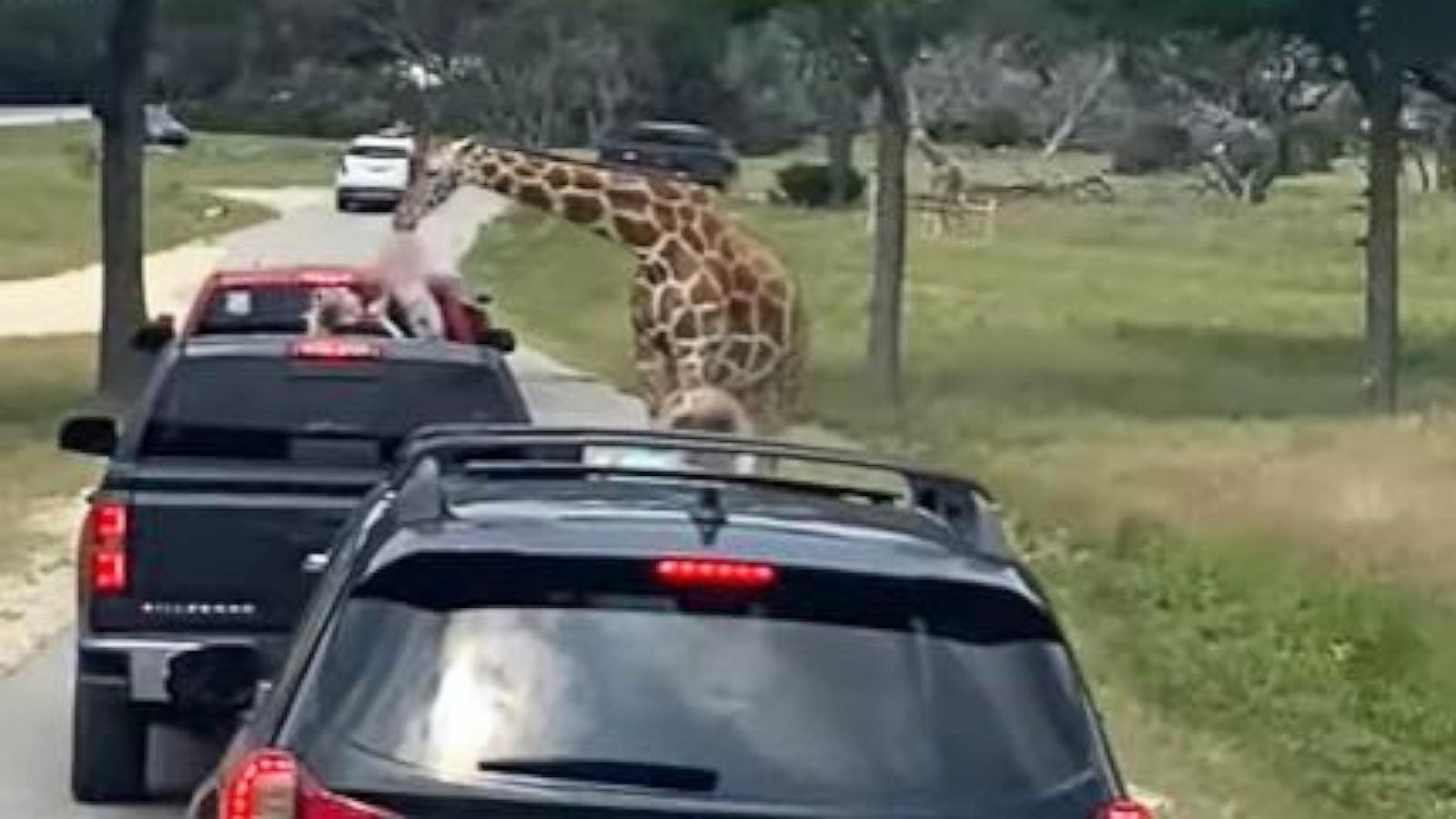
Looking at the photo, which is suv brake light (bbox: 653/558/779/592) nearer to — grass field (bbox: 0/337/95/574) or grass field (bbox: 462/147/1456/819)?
grass field (bbox: 462/147/1456/819)

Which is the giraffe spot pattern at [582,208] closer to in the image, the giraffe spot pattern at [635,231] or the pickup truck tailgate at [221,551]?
the giraffe spot pattern at [635,231]

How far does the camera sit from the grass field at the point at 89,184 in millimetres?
64812

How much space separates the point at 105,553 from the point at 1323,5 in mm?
25357

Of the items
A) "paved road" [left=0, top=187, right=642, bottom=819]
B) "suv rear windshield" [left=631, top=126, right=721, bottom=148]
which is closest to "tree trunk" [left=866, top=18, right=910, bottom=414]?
"paved road" [left=0, top=187, right=642, bottom=819]

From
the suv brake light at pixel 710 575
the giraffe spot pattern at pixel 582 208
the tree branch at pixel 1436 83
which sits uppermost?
the tree branch at pixel 1436 83

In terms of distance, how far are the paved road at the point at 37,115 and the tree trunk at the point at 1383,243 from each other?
69455 mm

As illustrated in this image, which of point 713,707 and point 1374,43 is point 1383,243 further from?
point 713,707

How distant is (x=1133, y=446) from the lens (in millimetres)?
28875

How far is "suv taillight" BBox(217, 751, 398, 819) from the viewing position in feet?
21.9

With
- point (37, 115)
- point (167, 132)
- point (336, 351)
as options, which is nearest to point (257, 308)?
point (336, 351)

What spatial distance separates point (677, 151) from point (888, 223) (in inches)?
1246

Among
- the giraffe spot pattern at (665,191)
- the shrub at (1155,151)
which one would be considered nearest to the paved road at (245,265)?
the giraffe spot pattern at (665,191)

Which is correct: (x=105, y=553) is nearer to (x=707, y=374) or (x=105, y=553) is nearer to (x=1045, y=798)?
(x=1045, y=798)

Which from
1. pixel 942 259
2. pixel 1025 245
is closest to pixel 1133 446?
pixel 942 259
